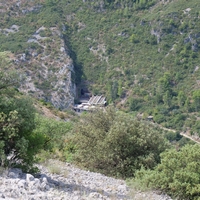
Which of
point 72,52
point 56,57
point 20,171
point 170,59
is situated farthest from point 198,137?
point 20,171

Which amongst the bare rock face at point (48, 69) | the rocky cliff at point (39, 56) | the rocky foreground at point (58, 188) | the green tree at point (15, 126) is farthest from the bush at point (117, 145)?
the bare rock face at point (48, 69)

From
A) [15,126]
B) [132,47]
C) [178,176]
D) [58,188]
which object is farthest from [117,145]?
[132,47]

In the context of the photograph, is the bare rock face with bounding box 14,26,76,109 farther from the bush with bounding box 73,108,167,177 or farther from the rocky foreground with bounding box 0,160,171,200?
the rocky foreground with bounding box 0,160,171,200

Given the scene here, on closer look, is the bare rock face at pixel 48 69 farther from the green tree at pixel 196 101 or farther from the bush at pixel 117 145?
the bush at pixel 117 145

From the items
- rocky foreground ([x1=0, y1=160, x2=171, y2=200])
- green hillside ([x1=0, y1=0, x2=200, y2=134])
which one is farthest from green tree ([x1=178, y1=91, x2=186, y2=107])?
rocky foreground ([x1=0, y1=160, x2=171, y2=200])

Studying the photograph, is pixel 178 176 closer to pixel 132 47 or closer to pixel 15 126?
pixel 15 126

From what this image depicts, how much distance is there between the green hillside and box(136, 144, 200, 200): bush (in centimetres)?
6240

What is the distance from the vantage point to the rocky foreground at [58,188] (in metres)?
8.05

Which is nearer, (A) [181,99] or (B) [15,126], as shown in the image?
(B) [15,126]

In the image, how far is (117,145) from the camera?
17531mm

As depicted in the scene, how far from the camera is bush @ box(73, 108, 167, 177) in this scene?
1738cm

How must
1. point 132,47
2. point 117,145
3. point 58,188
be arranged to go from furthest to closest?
point 132,47
point 117,145
point 58,188

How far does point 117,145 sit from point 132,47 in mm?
100007

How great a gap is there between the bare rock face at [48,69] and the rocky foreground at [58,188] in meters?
73.7
